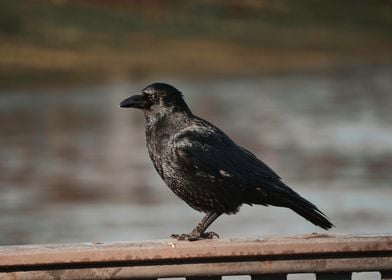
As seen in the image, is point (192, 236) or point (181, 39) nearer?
point (192, 236)

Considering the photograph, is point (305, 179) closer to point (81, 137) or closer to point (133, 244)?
point (81, 137)

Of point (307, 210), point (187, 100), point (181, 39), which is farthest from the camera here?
point (181, 39)

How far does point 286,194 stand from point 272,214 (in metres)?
10.2

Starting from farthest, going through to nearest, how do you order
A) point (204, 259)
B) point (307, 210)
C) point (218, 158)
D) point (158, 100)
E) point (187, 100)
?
1. point (187, 100)
2. point (158, 100)
3. point (218, 158)
4. point (307, 210)
5. point (204, 259)

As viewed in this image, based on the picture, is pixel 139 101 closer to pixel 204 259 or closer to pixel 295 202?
pixel 295 202

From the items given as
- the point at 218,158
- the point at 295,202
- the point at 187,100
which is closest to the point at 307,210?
the point at 295,202

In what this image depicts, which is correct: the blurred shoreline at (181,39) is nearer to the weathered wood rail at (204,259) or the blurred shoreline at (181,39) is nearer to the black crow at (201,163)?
the black crow at (201,163)

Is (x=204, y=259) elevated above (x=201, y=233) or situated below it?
below

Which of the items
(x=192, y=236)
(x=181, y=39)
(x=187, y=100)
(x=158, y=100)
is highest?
(x=181, y=39)

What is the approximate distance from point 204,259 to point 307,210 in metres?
0.64

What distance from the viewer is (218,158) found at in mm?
4406

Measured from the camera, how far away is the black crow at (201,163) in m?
4.32

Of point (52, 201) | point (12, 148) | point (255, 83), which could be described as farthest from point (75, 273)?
point (255, 83)

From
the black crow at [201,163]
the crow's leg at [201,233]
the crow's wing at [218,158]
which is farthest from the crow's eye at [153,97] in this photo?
the crow's leg at [201,233]
